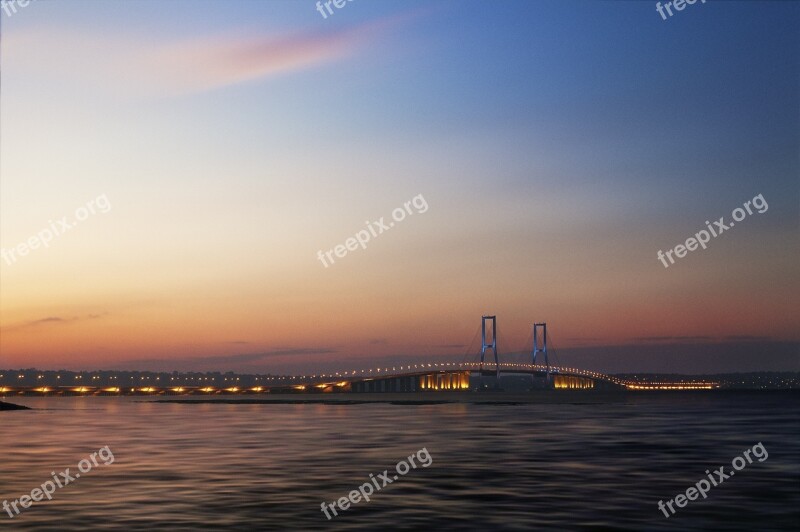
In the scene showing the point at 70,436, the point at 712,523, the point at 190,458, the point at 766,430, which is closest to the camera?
the point at 712,523

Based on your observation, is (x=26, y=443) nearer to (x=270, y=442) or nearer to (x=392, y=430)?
(x=270, y=442)

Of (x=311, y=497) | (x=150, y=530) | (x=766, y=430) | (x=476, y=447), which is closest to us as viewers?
(x=150, y=530)

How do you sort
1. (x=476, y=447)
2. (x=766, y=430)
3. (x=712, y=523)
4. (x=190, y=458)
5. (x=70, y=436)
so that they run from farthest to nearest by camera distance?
(x=766, y=430) < (x=70, y=436) < (x=476, y=447) < (x=190, y=458) < (x=712, y=523)

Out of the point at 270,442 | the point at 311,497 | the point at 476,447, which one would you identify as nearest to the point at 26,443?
the point at 270,442

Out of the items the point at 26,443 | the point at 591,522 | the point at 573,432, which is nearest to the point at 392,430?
the point at 573,432

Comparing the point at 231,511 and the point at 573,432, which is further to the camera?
the point at 573,432

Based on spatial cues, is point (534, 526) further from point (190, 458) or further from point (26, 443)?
point (26, 443)
